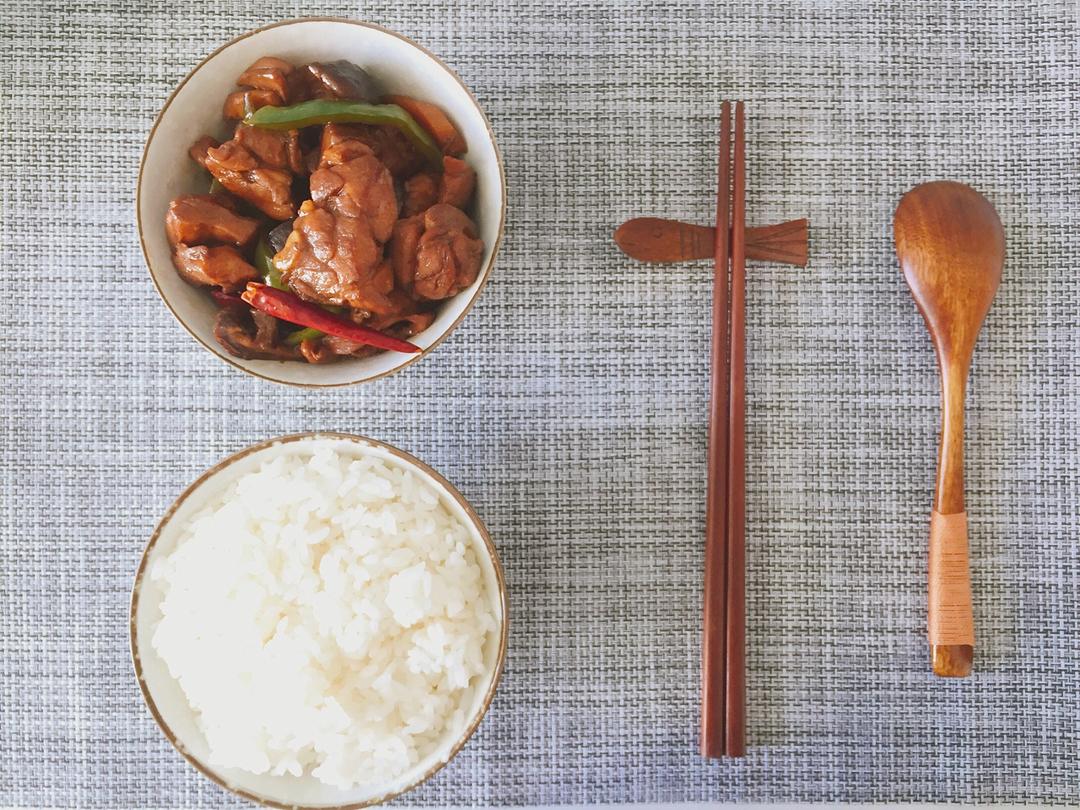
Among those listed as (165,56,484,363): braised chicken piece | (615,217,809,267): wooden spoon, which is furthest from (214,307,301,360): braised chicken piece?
(615,217,809,267): wooden spoon

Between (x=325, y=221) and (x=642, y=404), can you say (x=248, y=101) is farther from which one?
(x=642, y=404)

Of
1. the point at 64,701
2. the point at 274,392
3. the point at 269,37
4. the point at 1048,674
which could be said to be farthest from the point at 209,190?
the point at 1048,674

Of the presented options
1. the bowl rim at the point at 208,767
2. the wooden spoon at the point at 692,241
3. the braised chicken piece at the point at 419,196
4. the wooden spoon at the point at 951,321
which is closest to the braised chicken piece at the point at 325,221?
the braised chicken piece at the point at 419,196

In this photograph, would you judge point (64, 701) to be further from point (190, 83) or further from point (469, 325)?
point (190, 83)

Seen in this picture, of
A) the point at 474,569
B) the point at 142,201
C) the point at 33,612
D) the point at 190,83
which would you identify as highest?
the point at 190,83

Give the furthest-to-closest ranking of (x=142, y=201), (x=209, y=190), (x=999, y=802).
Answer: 1. (x=999, y=802)
2. (x=209, y=190)
3. (x=142, y=201)

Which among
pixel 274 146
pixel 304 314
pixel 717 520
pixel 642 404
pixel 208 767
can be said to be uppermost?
pixel 274 146

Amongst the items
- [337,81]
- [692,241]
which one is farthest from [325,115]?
[692,241]
